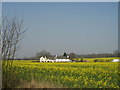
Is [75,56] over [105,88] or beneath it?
over

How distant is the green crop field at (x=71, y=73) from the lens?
134 inches

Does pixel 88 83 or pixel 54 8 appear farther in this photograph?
pixel 54 8

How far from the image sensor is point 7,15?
354cm

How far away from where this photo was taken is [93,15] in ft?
12.2

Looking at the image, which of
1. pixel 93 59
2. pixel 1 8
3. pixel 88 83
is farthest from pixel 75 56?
pixel 1 8

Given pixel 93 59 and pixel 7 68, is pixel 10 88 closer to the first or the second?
pixel 7 68

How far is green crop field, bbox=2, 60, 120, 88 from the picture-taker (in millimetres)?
3398

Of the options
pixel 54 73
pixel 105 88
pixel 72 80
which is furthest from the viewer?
pixel 54 73

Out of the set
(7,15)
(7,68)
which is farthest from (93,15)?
(7,68)

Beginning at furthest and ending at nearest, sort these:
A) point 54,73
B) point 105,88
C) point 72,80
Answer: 1. point 54,73
2. point 72,80
3. point 105,88

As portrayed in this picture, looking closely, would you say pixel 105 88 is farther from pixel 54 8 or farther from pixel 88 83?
pixel 54 8

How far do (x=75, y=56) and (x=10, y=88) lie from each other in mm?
1245

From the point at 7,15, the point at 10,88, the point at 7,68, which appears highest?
the point at 7,15

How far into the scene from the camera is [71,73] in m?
3.75
